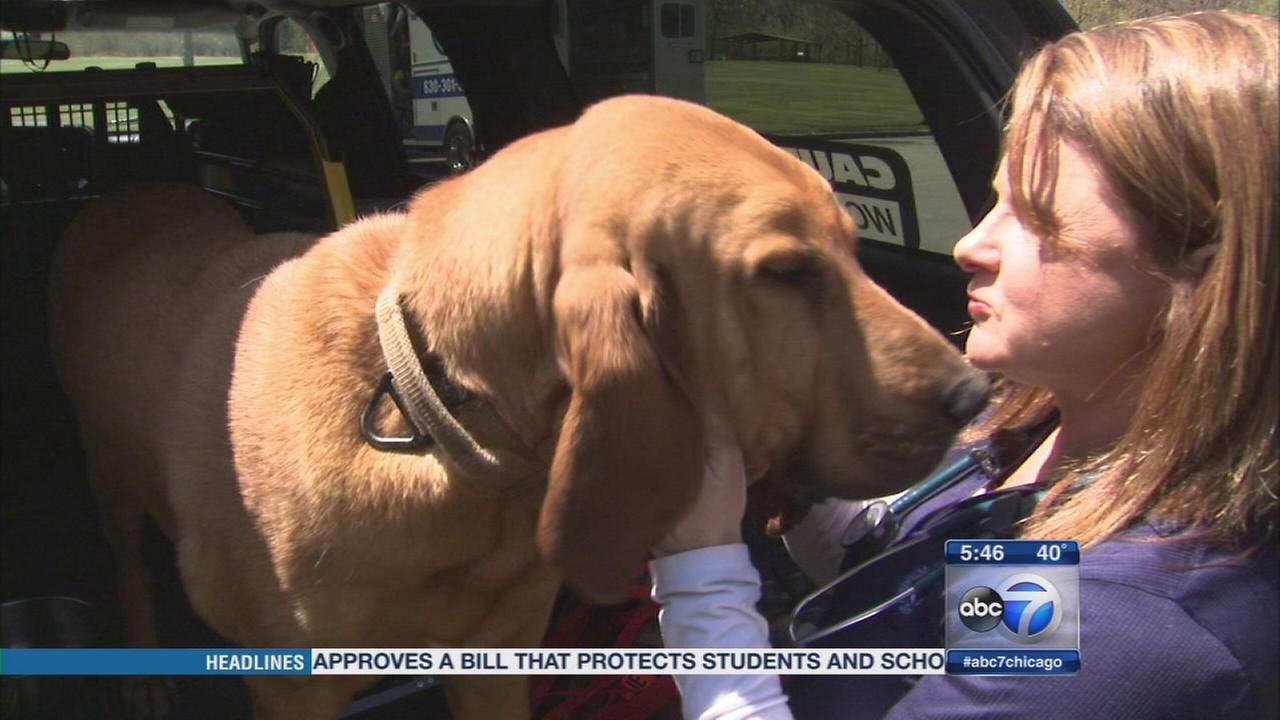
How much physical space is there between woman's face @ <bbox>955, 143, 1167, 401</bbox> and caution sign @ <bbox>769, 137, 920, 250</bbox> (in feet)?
5.12

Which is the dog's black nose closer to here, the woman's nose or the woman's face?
the woman's face

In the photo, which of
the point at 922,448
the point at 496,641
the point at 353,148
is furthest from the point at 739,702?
the point at 353,148

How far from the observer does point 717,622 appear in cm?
141

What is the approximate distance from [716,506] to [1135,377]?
25.4 inches

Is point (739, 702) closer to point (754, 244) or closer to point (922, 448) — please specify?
point (922, 448)

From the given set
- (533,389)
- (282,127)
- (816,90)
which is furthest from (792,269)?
(282,127)

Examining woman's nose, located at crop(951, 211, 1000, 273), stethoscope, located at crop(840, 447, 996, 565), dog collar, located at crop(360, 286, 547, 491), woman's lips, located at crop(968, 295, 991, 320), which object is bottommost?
stethoscope, located at crop(840, 447, 996, 565)

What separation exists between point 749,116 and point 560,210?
2123mm

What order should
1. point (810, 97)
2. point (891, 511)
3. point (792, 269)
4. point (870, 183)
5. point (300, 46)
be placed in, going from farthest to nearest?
point (300, 46)
point (810, 97)
point (870, 183)
point (891, 511)
point (792, 269)

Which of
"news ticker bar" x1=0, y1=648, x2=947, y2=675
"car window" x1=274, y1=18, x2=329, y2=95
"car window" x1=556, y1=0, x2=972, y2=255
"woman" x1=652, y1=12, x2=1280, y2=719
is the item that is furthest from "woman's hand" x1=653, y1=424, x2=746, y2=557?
"car window" x1=274, y1=18, x2=329, y2=95

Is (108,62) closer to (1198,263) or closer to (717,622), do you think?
(717,622)

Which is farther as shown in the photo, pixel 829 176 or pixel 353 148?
pixel 353 148

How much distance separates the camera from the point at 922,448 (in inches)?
59.3

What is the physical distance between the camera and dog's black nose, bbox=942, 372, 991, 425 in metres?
1.49
